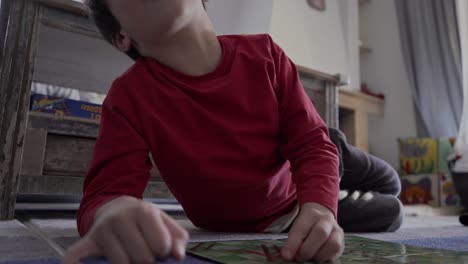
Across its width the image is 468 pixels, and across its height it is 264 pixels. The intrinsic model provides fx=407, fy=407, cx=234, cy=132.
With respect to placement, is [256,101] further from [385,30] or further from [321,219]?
[385,30]

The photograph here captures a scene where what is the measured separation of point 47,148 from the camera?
922 millimetres

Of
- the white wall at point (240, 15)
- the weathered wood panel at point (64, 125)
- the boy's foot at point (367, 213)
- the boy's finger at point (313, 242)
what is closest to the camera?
the boy's finger at point (313, 242)

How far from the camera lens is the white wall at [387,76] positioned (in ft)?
8.29

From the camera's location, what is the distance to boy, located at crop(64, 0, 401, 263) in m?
Result: 0.51

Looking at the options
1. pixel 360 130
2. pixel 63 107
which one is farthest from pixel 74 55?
pixel 360 130

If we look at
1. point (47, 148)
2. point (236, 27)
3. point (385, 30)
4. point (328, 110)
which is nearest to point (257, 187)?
point (47, 148)

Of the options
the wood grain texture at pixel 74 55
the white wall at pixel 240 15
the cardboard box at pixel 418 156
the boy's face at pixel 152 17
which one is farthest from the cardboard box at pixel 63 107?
the cardboard box at pixel 418 156

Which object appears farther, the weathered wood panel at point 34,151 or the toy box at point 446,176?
the toy box at point 446,176

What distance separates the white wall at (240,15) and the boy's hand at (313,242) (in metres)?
1.55

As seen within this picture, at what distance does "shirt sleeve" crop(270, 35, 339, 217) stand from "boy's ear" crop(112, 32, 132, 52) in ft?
0.76

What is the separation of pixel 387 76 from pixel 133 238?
2.64 metres

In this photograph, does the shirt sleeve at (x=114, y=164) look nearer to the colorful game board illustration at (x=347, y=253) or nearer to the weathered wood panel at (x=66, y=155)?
the colorful game board illustration at (x=347, y=253)

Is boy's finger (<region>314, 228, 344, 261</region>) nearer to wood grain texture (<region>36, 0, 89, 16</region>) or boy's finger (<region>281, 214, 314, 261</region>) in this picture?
boy's finger (<region>281, 214, 314, 261</region>)

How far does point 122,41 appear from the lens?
0.62 metres
